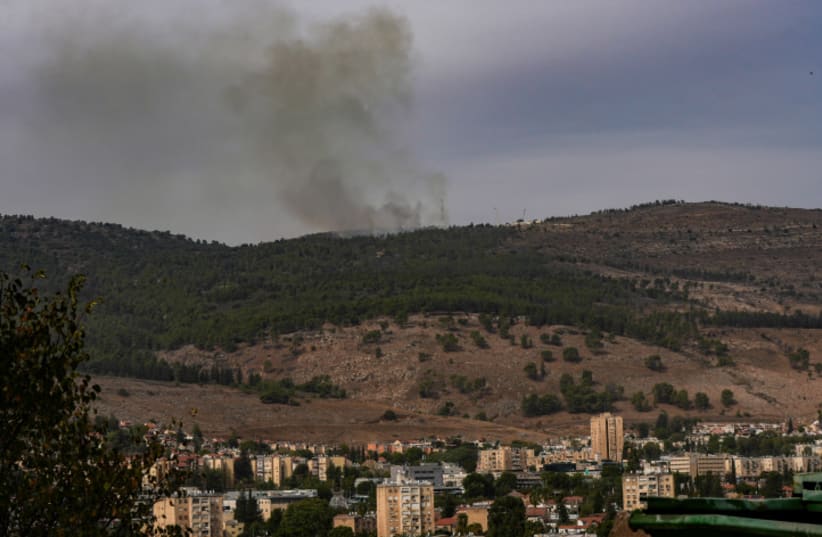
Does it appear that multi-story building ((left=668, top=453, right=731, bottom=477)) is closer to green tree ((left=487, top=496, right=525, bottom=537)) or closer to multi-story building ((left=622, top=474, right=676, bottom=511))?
multi-story building ((left=622, top=474, right=676, bottom=511))

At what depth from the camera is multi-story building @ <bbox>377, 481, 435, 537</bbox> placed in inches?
6196

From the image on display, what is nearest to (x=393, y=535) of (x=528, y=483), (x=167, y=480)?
(x=528, y=483)

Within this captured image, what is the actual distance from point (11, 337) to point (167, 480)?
3167 millimetres

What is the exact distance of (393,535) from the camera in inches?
6112

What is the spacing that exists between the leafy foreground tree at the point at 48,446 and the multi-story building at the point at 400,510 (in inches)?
5314

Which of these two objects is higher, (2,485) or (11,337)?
(11,337)

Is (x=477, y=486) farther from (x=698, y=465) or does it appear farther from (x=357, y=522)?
(x=357, y=522)

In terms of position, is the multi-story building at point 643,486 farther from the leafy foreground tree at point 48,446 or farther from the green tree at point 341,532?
the leafy foreground tree at point 48,446

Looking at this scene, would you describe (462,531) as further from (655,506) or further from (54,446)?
(655,506)

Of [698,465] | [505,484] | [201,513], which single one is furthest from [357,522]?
[698,465]

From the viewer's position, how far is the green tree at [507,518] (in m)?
143

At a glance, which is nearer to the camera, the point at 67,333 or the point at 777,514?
the point at 777,514

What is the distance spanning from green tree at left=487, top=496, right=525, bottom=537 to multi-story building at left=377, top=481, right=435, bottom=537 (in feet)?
24.0

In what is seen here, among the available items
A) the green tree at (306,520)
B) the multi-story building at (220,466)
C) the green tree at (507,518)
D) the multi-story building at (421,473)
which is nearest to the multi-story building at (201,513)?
the green tree at (306,520)
